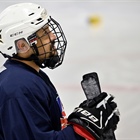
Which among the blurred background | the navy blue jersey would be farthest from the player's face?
the blurred background

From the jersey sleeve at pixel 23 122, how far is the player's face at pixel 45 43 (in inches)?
8.4

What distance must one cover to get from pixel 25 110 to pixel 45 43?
268 millimetres

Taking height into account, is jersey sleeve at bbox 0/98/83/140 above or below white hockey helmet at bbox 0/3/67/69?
below

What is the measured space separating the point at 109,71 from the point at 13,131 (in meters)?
1.85

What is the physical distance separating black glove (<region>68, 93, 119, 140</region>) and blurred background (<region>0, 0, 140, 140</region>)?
0.93m

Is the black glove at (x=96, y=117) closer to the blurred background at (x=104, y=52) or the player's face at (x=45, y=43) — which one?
the player's face at (x=45, y=43)

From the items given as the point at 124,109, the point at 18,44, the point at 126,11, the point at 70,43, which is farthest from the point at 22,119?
the point at 126,11

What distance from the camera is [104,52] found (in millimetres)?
3408

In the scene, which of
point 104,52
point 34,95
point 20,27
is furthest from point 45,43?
point 104,52

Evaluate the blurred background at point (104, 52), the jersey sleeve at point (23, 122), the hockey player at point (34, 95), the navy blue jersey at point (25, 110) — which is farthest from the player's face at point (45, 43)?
the blurred background at point (104, 52)

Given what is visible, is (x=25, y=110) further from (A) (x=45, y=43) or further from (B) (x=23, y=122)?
(A) (x=45, y=43)

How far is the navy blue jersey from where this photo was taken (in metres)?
1.25

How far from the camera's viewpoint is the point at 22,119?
1256 mm

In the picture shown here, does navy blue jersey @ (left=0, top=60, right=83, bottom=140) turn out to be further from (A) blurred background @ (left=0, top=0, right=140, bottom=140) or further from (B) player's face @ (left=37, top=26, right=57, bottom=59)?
(A) blurred background @ (left=0, top=0, right=140, bottom=140)
